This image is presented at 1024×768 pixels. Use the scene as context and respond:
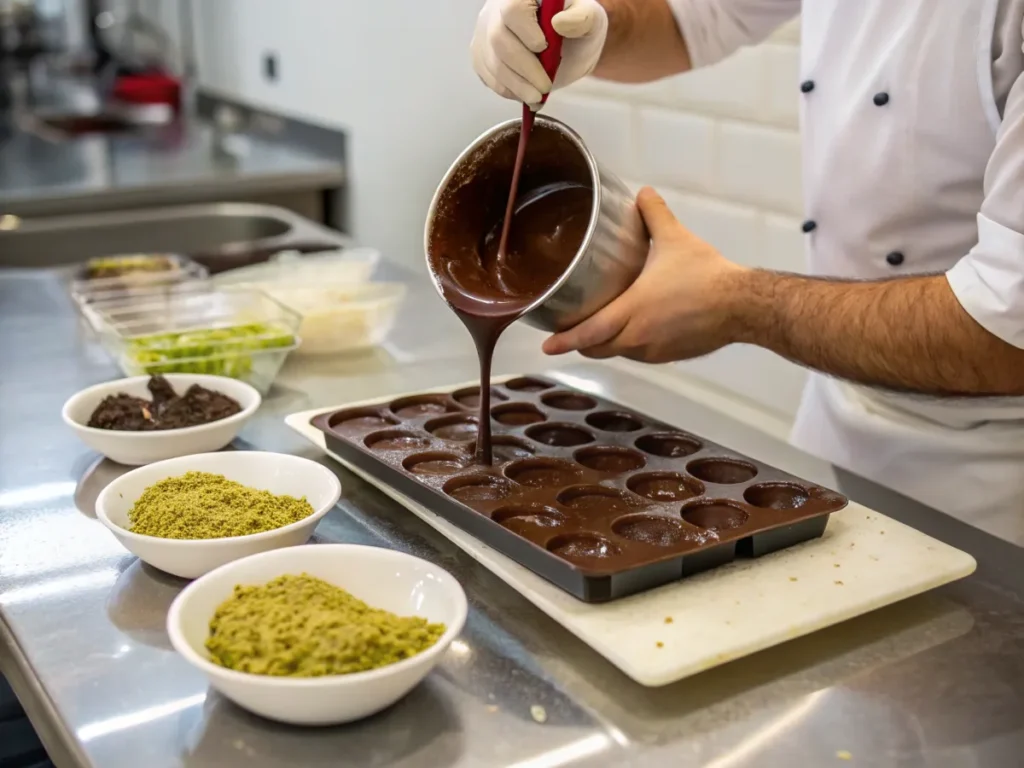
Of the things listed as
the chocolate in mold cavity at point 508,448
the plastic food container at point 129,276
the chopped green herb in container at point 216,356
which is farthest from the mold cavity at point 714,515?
the plastic food container at point 129,276

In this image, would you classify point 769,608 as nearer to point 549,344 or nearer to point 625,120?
point 549,344

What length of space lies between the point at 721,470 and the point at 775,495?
0.08 meters

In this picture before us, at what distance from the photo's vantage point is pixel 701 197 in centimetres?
219

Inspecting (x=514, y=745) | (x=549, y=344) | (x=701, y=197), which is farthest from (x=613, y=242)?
(x=701, y=197)

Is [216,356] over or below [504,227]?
below

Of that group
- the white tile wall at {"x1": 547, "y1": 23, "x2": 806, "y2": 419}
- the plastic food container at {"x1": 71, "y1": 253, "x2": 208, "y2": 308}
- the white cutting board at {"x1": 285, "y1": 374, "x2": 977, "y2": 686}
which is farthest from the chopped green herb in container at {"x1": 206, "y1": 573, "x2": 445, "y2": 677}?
the white tile wall at {"x1": 547, "y1": 23, "x2": 806, "y2": 419}

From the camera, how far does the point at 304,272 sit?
198 centimetres

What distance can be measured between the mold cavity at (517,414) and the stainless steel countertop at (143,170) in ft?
5.72

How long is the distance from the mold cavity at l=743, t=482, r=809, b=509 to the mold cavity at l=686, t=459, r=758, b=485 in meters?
0.04

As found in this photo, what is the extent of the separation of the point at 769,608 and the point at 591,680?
169 millimetres

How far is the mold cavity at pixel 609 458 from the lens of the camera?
1217 mm

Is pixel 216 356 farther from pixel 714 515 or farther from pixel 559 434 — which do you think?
pixel 714 515

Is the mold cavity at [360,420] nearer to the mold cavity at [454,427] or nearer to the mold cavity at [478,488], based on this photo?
the mold cavity at [454,427]

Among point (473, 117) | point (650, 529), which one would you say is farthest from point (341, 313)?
point (473, 117)
